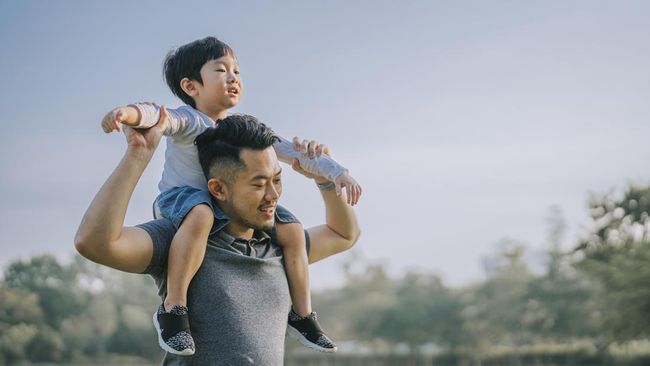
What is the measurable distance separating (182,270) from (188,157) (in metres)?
0.44

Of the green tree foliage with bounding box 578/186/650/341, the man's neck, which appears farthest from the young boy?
the green tree foliage with bounding box 578/186/650/341

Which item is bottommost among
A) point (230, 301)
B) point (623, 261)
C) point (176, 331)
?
point (176, 331)

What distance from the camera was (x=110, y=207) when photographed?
7.20 feet

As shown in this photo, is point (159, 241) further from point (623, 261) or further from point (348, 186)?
point (623, 261)

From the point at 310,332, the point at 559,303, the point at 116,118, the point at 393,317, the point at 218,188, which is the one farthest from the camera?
the point at 393,317

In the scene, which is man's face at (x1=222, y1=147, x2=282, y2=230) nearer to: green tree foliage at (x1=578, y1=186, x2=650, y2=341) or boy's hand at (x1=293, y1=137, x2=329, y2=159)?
boy's hand at (x1=293, y1=137, x2=329, y2=159)

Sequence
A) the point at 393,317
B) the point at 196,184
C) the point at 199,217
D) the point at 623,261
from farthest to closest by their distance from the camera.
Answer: the point at 393,317 < the point at 623,261 < the point at 196,184 < the point at 199,217

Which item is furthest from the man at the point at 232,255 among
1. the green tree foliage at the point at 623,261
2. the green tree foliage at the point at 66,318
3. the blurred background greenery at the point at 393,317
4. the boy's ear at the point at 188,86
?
the green tree foliage at the point at 66,318

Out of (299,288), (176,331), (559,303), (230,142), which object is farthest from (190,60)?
(559,303)

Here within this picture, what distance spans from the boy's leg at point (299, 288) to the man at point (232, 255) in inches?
2.2

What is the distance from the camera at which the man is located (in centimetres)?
238

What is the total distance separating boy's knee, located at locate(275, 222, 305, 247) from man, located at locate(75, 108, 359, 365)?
0.06 meters

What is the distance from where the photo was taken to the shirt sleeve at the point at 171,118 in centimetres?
226

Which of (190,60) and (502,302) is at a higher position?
(502,302)
